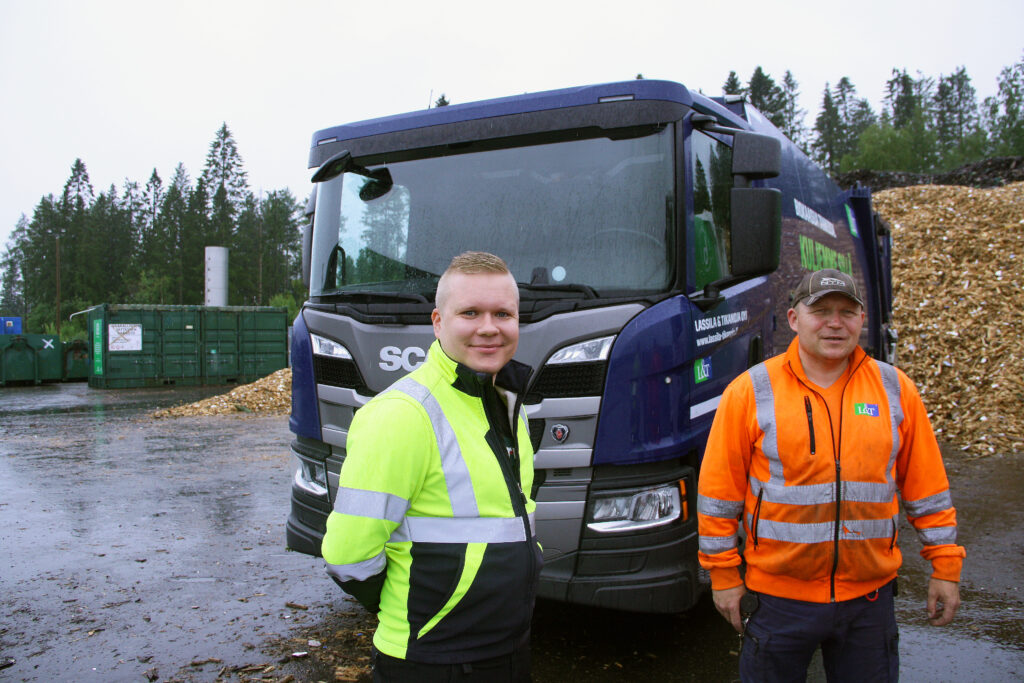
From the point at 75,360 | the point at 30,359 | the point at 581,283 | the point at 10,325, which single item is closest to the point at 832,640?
the point at 581,283

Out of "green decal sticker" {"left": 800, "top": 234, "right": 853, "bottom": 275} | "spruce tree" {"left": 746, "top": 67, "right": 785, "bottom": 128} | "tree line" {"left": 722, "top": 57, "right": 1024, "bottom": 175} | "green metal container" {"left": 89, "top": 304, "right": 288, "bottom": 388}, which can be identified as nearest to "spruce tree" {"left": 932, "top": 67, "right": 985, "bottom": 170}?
"tree line" {"left": 722, "top": 57, "right": 1024, "bottom": 175}

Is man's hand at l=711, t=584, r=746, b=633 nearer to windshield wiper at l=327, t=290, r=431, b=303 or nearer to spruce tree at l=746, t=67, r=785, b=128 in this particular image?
windshield wiper at l=327, t=290, r=431, b=303

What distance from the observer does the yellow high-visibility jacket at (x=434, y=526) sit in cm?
181

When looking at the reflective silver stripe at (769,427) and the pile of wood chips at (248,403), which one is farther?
the pile of wood chips at (248,403)

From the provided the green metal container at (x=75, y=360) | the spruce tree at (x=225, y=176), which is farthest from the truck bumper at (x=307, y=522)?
the spruce tree at (x=225, y=176)

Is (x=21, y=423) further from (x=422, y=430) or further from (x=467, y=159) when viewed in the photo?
(x=422, y=430)

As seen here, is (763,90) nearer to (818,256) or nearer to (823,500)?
(818,256)

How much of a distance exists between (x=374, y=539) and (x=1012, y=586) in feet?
16.3

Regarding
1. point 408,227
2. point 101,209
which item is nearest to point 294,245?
point 101,209

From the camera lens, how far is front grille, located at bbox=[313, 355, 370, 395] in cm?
399

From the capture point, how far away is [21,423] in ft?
48.8

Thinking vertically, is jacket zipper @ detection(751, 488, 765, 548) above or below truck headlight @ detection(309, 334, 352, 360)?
below

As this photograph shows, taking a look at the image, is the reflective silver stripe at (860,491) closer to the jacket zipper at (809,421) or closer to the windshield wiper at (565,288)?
the jacket zipper at (809,421)

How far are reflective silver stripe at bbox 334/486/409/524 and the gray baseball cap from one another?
5.13 ft
